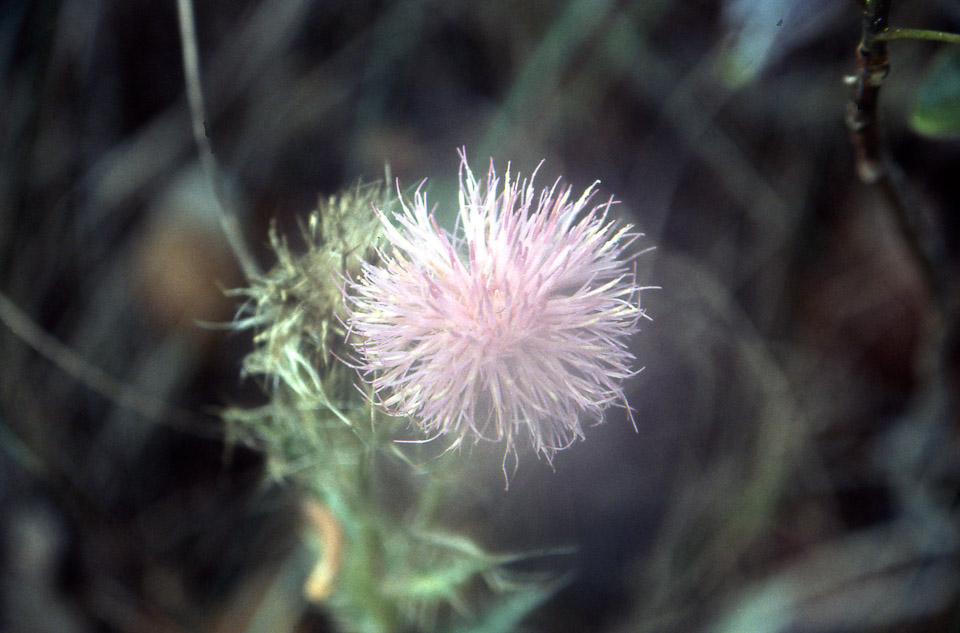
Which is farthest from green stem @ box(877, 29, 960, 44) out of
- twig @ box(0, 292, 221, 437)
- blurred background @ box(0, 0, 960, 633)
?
twig @ box(0, 292, 221, 437)

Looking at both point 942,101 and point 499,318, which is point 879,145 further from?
point 499,318

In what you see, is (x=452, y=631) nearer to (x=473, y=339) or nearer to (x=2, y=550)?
(x=473, y=339)

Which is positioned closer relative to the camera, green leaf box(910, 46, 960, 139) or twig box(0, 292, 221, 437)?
green leaf box(910, 46, 960, 139)

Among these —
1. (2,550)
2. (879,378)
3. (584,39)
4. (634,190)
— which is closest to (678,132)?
(634,190)

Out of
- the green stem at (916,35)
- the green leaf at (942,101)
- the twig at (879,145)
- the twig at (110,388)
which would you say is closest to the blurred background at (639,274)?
the twig at (110,388)

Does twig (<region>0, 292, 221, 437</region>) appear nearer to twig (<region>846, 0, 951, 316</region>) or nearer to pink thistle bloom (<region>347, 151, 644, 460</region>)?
pink thistle bloom (<region>347, 151, 644, 460</region>)

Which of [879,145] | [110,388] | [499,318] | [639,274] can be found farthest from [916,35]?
[110,388]
